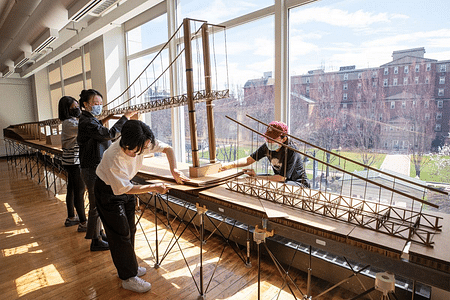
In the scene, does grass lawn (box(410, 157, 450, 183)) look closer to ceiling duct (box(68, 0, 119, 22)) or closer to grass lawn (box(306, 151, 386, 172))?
grass lawn (box(306, 151, 386, 172))

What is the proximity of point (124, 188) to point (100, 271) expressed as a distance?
45.2 inches

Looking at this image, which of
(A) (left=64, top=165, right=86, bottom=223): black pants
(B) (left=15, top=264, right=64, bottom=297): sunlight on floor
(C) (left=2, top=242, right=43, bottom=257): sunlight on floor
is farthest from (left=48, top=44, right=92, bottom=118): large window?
(B) (left=15, top=264, right=64, bottom=297): sunlight on floor

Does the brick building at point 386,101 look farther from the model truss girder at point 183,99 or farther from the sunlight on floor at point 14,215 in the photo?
the sunlight on floor at point 14,215

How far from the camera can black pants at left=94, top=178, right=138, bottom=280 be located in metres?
2.06

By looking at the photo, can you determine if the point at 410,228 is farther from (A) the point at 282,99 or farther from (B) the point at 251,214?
(A) the point at 282,99

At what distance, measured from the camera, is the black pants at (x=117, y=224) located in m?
2.06

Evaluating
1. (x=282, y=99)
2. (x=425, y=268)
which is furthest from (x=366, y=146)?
(x=425, y=268)

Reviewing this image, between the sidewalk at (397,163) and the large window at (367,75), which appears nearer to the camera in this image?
the large window at (367,75)

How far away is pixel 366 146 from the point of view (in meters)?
2.56

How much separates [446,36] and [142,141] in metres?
2.27

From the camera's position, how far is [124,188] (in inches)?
74.2

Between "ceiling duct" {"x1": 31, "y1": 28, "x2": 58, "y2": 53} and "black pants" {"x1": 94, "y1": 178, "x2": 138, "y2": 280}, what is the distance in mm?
3333

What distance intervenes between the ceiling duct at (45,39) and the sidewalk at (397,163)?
4631 millimetres

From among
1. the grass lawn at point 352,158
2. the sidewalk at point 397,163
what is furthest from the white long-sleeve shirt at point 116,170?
the sidewalk at point 397,163
